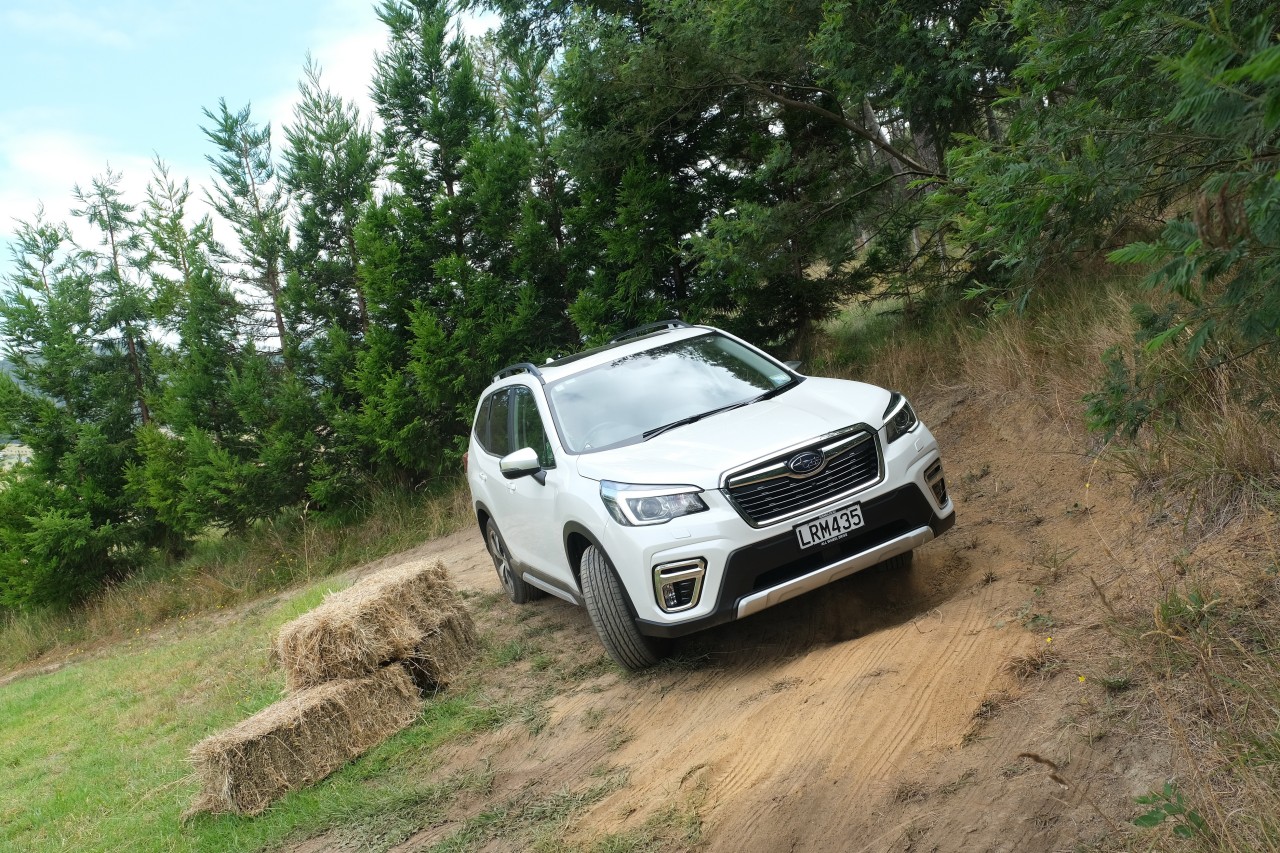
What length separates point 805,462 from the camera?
5473 mm

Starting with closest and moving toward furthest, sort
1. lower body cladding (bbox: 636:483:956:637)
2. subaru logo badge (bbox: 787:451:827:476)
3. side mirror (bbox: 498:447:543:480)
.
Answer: lower body cladding (bbox: 636:483:956:637)
subaru logo badge (bbox: 787:451:827:476)
side mirror (bbox: 498:447:543:480)

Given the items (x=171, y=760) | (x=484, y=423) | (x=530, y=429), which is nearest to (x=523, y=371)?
(x=530, y=429)

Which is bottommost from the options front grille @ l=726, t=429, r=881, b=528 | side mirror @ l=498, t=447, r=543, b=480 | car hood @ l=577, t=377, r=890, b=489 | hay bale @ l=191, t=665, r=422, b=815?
hay bale @ l=191, t=665, r=422, b=815

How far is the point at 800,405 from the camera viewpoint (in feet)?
20.3

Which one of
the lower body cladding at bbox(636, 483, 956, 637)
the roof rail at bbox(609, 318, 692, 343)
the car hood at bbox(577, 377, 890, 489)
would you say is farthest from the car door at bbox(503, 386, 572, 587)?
the lower body cladding at bbox(636, 483, 956, 637)

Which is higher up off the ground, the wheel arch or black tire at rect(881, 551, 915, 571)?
the wheel arch

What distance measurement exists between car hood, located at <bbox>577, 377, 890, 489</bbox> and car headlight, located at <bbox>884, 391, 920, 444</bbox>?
0.05m

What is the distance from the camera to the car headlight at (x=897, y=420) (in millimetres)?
5785

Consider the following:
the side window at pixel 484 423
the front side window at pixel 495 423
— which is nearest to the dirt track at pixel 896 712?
the front side window at pixel 495 423

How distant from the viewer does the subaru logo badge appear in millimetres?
5445

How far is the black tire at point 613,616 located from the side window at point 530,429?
2.89 ft

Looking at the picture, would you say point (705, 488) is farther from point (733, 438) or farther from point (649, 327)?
point (649, 327)

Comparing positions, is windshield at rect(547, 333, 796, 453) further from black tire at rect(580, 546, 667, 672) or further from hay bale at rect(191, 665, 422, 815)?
hay bale at rect(191, 665, 422, 815)

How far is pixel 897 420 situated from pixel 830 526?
956 mm
